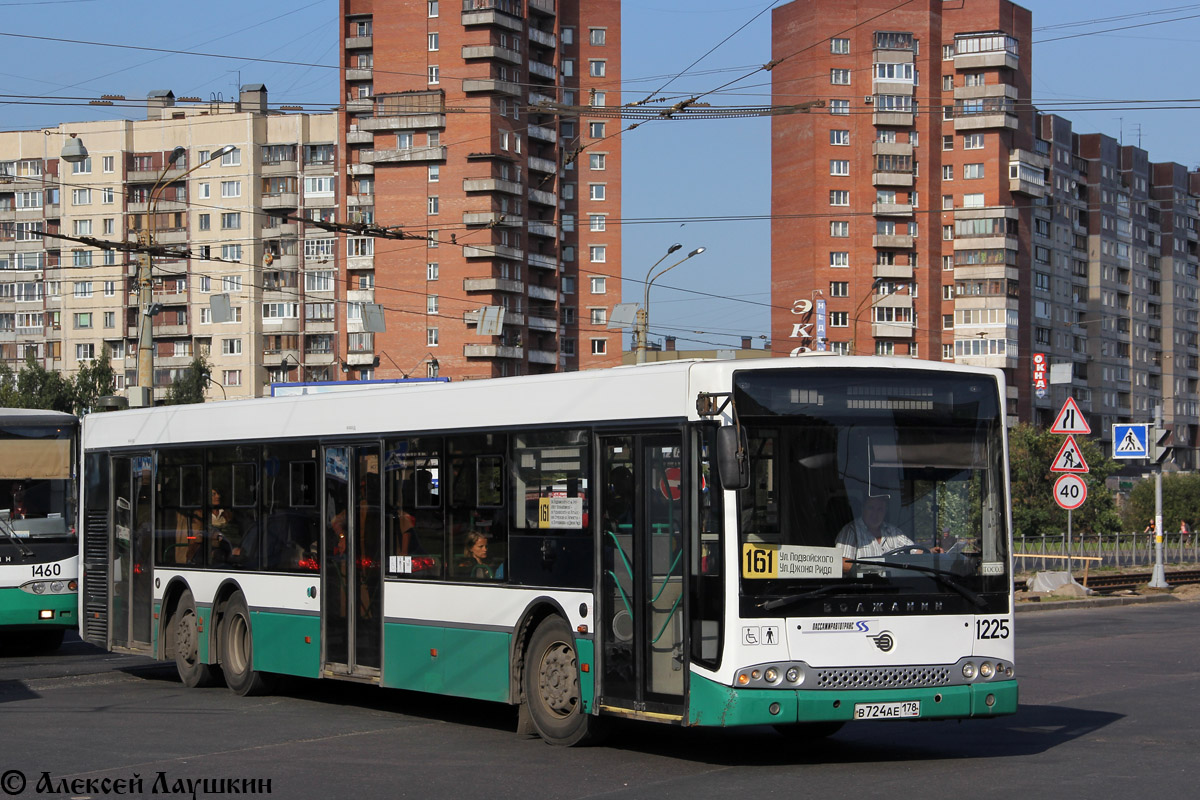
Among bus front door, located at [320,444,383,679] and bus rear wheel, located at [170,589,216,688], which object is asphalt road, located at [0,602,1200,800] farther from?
bus front door, located at [320,444,383,679]

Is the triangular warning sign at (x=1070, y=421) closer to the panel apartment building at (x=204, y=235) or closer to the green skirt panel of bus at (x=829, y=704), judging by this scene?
the green skirt panel of bus at (x=829, y=704)

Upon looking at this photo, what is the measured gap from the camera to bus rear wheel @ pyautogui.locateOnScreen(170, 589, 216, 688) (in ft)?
53.3

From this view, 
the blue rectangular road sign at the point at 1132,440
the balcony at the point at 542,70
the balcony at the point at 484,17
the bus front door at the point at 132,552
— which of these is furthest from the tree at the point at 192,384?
the bus front door at the point at 132,552

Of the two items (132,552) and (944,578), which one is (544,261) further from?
(944,578)

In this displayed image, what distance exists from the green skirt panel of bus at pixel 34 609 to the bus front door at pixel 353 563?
6.45 meters

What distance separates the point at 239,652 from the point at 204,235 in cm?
9234

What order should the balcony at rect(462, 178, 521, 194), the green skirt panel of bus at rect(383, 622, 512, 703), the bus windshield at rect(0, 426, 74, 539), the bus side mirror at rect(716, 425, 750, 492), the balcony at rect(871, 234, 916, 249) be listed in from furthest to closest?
the balcony at rect(871, 234, 916, 249), the balcony at rect(462, 178, 521, 194), the bus windshield at rect(0, 426, 74, 539), the green skirt panel of bus at rect(383, 622, 512, 703), the bus side mirror at rect(716, 425, 750, 492)

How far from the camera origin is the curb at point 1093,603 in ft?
92.7

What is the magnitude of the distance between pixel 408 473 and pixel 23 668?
7711 mm

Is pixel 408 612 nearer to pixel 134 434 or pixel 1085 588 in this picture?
pixel 134 434

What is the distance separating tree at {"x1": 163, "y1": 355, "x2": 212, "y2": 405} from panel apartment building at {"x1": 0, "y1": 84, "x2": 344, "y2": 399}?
5699 mm

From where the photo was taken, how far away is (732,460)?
989cm

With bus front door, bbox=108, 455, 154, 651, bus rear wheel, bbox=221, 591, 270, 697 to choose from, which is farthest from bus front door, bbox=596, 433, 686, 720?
bus front door, bbox=108, 455, 154, 651
